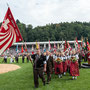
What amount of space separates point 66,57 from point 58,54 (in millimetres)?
896

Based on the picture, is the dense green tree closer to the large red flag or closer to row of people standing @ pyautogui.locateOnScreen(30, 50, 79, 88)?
row of people standing @ pyautogui.locateOnScreen(30, 50, 79, 88)

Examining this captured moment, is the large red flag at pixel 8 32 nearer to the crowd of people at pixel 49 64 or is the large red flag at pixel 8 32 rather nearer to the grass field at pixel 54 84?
the crowd of people at pixel 49 64

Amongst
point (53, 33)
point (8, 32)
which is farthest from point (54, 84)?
point (53, 33)

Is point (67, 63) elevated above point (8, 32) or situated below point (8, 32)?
below

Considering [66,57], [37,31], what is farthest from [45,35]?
[66,57]

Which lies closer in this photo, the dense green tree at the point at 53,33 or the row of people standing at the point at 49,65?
the row of people standing at the point at 49,65

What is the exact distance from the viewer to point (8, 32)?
7.46 metres

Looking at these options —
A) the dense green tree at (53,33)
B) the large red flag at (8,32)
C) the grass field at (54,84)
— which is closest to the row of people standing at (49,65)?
the grass field at (54,84)

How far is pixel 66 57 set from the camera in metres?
12.0

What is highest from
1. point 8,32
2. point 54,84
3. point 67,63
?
point 8,32

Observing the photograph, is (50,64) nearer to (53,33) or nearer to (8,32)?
(8,32)

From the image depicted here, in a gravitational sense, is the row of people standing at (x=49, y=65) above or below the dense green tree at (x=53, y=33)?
below

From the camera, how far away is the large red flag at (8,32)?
714cm

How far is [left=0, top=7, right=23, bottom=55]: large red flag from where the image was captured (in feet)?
23.4
